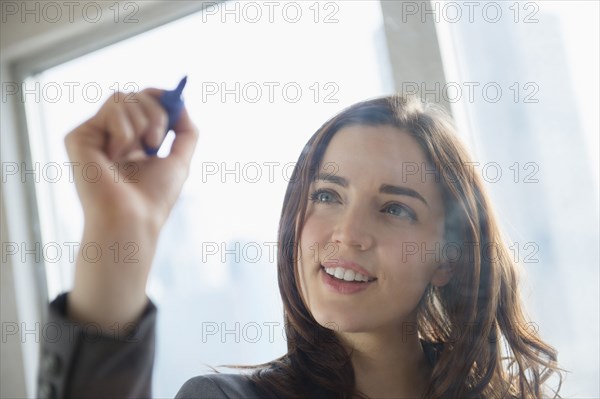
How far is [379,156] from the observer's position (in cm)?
49

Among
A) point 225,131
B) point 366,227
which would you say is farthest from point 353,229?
point 225,131

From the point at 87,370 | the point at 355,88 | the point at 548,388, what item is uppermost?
the point at 355,88

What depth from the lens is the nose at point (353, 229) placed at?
1.53 ft

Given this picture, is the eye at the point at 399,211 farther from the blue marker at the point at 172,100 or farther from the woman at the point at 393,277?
the blue marker at the point at 172,100

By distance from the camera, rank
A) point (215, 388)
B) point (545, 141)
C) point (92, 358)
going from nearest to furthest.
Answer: point (92, 358) < point (215, 388) < point (545, 141)

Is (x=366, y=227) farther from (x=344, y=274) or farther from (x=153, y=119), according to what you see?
(x=153, y=119)

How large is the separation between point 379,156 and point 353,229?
0.19 feet

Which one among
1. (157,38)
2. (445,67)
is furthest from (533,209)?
(157,38)

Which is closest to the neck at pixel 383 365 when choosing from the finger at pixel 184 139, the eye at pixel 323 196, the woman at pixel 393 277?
the woman at pixel 393 277

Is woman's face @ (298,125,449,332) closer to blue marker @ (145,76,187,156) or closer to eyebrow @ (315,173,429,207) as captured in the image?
eyebrow @ (315,173,429,207)

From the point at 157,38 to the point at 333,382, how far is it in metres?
0.28

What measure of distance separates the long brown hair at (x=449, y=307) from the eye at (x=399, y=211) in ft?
0.11

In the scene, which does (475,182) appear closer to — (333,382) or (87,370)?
(333,382)

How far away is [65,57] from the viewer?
473 millimetres
